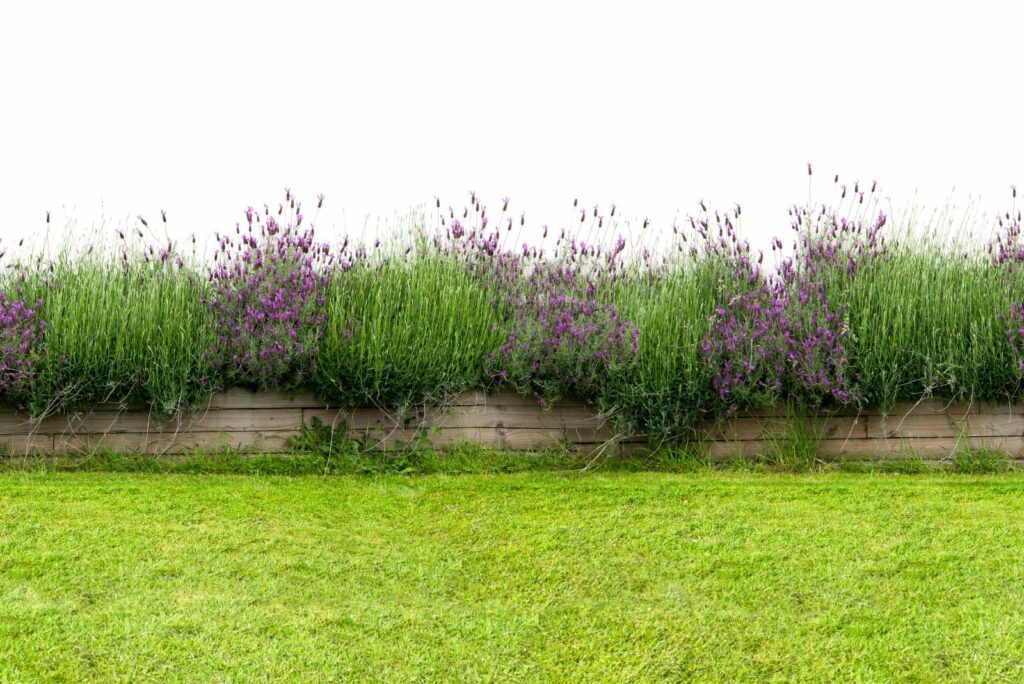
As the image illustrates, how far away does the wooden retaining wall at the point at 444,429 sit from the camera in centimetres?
550

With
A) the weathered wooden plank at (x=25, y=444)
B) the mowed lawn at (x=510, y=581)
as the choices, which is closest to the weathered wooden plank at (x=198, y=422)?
the weathered wooden plank at (x=25, y=444)

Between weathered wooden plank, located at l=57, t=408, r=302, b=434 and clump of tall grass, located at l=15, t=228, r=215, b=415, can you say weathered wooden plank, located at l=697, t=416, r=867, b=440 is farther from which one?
clump of tall grass, located at l=15, t=228, r=215, b=415

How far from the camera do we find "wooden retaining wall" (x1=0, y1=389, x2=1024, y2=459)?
550 centimetres

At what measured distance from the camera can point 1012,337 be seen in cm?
563

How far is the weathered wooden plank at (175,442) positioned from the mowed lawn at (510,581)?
0.52m

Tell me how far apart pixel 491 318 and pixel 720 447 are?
1.63 meters

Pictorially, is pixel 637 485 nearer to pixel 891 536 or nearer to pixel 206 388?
pixel 891 536

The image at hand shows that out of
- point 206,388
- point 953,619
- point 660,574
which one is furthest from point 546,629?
point 206,388

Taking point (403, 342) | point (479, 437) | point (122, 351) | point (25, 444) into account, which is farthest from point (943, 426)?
point (25, 444)

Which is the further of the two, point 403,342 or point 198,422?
point 198,422

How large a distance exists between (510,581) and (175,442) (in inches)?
113

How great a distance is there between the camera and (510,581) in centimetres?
360

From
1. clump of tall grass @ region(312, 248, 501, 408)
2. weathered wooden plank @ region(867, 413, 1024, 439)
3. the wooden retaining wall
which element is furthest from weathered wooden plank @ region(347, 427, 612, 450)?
weathered wooden plank @ region(867, 413, 1024, 439)

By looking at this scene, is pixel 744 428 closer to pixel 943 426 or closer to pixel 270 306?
pixel 943 426
